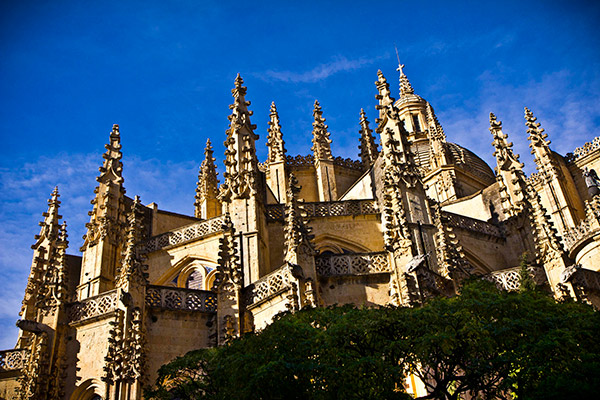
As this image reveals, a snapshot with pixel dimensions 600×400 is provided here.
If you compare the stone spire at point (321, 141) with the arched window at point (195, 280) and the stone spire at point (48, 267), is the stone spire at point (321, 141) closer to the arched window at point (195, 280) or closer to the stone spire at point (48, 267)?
the arched window at point (195, 280)

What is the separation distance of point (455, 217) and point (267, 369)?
1867 centimetres

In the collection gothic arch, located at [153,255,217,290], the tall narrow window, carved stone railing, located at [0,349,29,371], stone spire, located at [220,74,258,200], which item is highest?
the tall narrow window

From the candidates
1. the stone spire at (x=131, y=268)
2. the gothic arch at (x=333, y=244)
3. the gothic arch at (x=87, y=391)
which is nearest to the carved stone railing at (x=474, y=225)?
the gothic arch at (x=333, y=244)

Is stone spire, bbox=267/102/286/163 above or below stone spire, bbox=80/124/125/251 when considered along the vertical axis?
above

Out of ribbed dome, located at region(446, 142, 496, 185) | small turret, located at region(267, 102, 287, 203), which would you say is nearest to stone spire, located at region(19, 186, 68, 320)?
small turret, located at region(267, 102, 287, 203)

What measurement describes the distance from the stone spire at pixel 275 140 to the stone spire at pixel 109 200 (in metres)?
10.5

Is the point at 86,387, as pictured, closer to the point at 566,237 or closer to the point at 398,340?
the point at 398,340

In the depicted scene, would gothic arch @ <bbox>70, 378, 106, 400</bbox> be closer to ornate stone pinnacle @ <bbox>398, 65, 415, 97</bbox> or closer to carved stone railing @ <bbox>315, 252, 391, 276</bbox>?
carved stone railing @ <bbox>315, 252, 391, 276</bbox>

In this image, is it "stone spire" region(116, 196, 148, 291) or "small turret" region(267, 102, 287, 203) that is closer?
"stone spire" region(116, 196, 148, 291)

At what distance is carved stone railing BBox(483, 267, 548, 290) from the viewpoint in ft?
76.9

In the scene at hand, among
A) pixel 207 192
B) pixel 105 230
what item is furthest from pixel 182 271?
pixel 207 192

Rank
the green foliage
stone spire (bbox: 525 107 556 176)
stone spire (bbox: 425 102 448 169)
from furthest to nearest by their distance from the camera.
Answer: stone spire (bbox: 425 102 448 169)
stone spire (bbox: 525 107 556 176)
the green foliage

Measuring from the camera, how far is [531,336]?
520 inches

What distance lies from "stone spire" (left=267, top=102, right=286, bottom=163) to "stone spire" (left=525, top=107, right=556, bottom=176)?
49.2 ft
